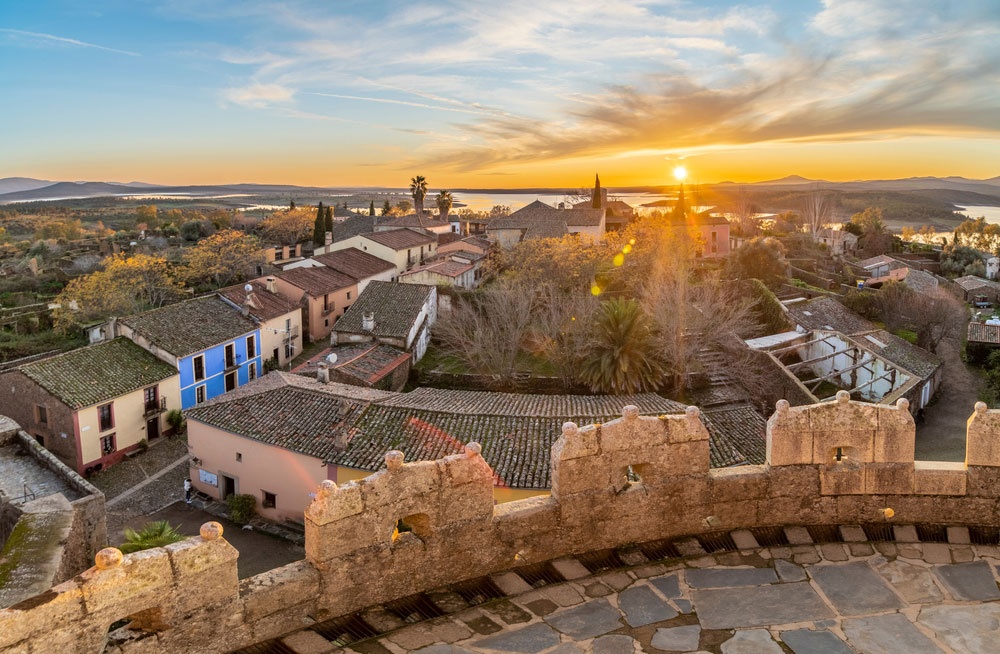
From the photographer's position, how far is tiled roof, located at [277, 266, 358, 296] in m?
43.7

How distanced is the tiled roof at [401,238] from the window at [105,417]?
102ft

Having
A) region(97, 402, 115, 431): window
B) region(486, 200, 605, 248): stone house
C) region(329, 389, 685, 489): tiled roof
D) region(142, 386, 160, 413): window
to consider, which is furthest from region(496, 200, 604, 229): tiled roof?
region(329, 389, 685, 489): tiled roof

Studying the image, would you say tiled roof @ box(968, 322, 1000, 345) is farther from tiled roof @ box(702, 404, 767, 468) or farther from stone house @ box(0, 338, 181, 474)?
stone house @ box(0, 338, 181, 474)

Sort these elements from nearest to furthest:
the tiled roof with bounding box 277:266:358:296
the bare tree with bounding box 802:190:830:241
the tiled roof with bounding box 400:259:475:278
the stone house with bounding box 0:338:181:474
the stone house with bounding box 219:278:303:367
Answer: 1. the stone house with bounding box 0:338:181:474
2. the stone house with bounding box 219:278:303:367
3. the tiled roof with bounding box 277:266:358:296
4. the tiled roof with bounding box 400:259:475:278
5. the bare tree with bounding box 802:190:830:241

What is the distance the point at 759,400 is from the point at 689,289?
8003mm

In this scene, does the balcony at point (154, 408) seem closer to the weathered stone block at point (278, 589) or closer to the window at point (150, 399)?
the window at point (150, 399)

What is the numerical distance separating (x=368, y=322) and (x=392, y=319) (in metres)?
1.38

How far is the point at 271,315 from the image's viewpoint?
37906 millimetres

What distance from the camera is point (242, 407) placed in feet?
76.4

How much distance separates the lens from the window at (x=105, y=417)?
85.3 feet

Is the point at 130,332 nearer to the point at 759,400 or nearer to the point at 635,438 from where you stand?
the point at 759,400

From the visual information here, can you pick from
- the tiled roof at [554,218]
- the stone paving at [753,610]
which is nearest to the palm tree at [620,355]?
the stone paving at [753,610]

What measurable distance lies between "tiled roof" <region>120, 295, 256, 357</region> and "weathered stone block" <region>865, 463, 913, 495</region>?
2894cm

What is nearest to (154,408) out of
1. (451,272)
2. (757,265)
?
(451,272)
